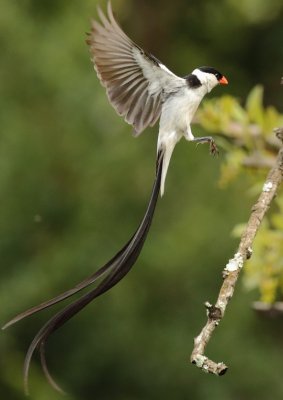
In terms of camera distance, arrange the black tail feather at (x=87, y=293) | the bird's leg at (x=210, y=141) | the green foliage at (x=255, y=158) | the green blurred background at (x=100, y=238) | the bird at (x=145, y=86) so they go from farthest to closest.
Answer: the green blurred background at (x=100, y=238) < the green foliage at (x=255, y=158) < the bird at (x=145, y=86) < the bird's leg at (x=210, y=141) < the black tail feather at (x=87, y=293)

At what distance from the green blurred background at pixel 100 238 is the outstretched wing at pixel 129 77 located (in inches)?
136

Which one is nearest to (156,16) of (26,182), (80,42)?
(80,42)

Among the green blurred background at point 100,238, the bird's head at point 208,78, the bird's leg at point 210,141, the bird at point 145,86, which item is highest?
the green blurred background at point 100,238

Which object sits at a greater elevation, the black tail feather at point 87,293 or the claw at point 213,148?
the claw at point 213,148

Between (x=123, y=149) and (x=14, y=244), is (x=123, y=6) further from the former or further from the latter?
(x=14, y=244)

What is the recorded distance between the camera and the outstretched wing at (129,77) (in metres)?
2.36

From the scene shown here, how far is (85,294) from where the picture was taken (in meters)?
1.93

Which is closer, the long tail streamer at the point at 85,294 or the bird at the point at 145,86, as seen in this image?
the long tail streamer at the point at 85,294

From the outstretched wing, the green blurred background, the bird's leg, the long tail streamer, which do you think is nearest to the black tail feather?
the long tail streamer

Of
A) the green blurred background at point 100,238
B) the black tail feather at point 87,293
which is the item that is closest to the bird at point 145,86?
the black tail feather at point 87,293

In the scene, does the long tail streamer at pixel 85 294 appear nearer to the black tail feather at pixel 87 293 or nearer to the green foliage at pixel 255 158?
the black tail feather at pixel 87 293

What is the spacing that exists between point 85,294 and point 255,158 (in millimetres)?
988

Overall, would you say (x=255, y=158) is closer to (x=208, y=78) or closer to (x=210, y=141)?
(x=208, y=78)

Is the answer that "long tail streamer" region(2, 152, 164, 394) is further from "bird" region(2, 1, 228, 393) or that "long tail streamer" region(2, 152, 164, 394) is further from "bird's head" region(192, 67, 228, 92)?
"bird's head" region(192, 67, 228, 92)
